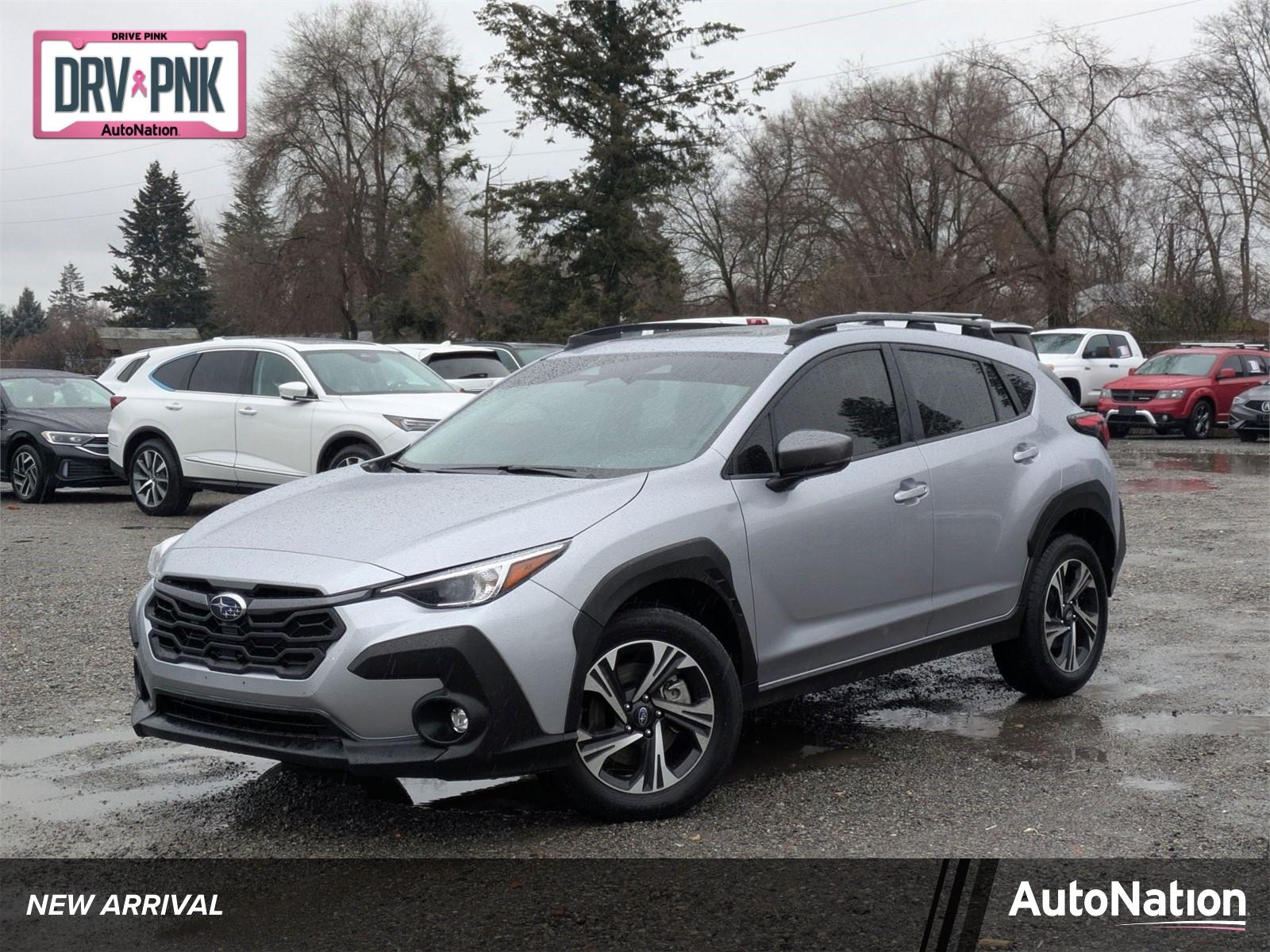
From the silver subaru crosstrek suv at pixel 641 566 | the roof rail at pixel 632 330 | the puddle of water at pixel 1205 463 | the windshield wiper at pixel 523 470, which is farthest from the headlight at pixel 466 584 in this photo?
the puddle of water at pixel 1205 463

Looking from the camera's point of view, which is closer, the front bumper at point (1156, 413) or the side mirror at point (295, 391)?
the side mirror at point (295, 391)

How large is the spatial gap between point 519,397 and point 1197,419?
2325 centimetres

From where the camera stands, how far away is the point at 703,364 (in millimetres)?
5875

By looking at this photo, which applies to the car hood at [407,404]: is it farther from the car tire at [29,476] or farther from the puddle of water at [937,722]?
the puddle of water at [937,722]

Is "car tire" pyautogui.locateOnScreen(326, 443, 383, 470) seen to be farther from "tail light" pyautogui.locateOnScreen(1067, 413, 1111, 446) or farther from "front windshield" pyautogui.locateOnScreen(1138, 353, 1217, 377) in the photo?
"front windshield" pyautogui.locateOnScreen(1138, 353, 1217, 377)

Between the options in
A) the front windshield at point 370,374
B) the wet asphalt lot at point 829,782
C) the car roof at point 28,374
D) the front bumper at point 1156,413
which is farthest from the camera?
the front bumper at point 1156,413

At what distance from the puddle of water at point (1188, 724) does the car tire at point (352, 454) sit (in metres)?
8.02

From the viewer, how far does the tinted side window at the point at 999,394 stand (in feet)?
21.7

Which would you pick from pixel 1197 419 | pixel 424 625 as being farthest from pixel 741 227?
pixel 424 625

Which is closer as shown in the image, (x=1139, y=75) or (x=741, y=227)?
(x=1139, y=75)

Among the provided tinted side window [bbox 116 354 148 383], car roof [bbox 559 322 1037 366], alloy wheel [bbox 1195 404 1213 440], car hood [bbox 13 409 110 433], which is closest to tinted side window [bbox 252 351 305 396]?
tinted side window [bbox 116 354 148 383]

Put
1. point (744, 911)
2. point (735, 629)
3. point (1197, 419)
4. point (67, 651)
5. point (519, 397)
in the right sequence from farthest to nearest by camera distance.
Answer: point (1197, 419) < point (67, 651) < point (519, 397) < point (735, 629) < point (744, 911)

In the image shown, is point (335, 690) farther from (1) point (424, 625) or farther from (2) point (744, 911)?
(2) point (744, 911)

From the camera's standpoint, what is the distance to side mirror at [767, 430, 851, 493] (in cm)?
524
